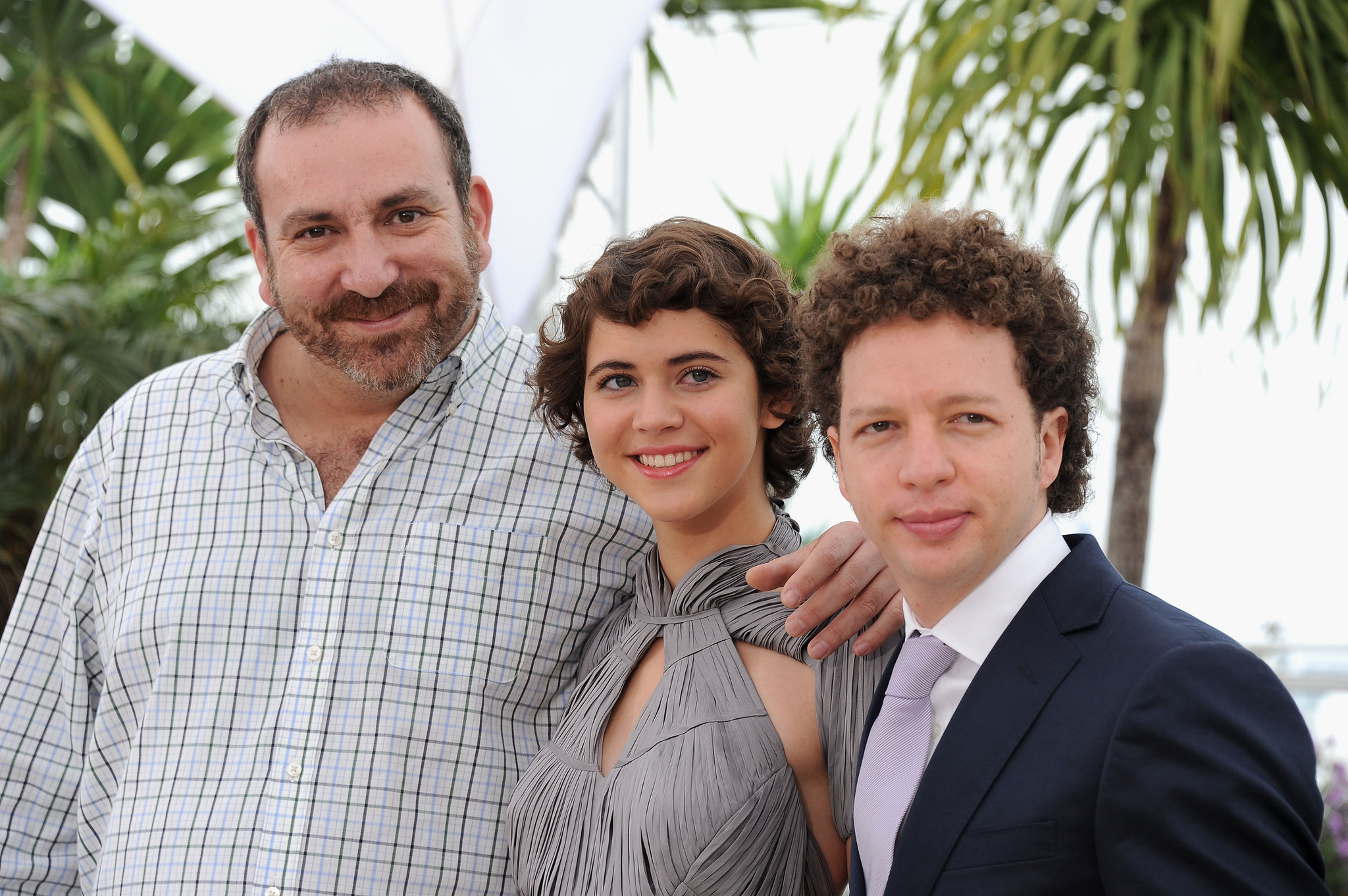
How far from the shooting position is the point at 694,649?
5.11 ft

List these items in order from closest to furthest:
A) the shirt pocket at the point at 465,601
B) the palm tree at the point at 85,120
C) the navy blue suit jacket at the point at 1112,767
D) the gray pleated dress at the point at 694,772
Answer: the navy blue suit jacket at the point at 1112,767, the gray pleated dress at the point at 694,772, the shirt pocket at the point at 465,601, the palm tree at the point at 85,120

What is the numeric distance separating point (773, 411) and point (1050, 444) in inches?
19.5

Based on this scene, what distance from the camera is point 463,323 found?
1.92 metres

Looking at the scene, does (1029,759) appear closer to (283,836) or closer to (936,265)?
(936,265)

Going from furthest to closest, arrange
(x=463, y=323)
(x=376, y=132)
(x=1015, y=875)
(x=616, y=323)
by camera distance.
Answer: (x=463, y=323) → (x=376, y=132) → (x=616, y=323) → (x=1015, y=875)

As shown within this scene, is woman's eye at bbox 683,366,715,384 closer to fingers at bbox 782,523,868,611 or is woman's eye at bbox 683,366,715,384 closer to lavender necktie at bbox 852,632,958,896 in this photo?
fingers at bbox 782,523,868,611

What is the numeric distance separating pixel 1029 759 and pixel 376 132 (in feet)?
4.29

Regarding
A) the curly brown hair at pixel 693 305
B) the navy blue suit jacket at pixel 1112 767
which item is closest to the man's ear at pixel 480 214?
the curly brown hair at pixel 693 305

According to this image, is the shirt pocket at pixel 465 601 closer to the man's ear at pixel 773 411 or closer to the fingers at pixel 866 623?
the man's ear at pixel 773 411

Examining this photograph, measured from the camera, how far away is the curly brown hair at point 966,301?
1159 mm

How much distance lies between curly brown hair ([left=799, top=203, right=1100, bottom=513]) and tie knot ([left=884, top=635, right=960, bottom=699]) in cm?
24

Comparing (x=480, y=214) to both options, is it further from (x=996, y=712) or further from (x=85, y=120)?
(x=85, y=120)

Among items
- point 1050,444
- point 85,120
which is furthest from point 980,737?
point 85,120

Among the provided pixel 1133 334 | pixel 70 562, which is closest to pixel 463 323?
pixel 70 562
